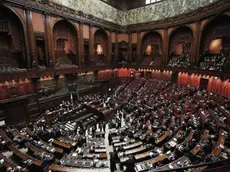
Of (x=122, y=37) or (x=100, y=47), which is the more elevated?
(x=122, y=37)

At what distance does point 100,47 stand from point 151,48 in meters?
8.67

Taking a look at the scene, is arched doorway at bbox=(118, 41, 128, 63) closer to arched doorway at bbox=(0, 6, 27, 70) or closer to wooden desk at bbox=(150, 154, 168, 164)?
arched doorway at bbox=(0, 6, 27, 70)

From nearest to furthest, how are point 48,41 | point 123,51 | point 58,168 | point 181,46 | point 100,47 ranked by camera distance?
point 58,168, point 48,41, point 181,46, point 100,47, point 123,51

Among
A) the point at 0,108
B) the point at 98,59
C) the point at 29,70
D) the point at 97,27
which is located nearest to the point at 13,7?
the point at 29,70

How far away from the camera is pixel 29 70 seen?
1170cm

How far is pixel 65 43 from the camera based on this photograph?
17625mm

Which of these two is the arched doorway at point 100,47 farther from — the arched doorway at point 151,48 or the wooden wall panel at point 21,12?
the wooden wall panel at point 21,12

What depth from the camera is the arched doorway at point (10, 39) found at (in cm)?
1137

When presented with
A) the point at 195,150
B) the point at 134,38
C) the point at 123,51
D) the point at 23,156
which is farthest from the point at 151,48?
the point at 23,156

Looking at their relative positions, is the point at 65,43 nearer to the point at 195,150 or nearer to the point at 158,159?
the point at 158,159

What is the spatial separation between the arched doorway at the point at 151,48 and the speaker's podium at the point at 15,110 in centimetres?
1711

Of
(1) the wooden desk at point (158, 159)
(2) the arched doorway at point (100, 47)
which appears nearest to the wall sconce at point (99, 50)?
(2) the arched doorway at point (100, 47)

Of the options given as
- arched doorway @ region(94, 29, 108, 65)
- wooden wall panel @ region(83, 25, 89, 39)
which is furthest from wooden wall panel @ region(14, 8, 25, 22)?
arched doorway @ region(94, 29, 108, 65)

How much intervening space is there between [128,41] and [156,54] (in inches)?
204
